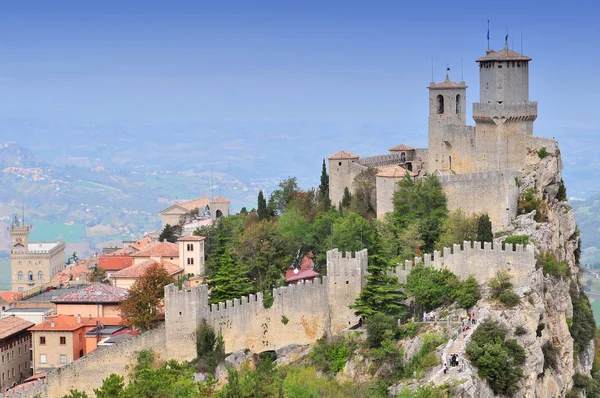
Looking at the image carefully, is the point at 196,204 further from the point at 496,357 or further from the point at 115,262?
the point at 496,357

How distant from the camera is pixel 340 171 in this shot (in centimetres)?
6316

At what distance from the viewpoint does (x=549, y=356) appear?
157 ft

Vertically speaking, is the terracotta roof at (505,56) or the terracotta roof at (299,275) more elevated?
the terracotta roof at (505,56)

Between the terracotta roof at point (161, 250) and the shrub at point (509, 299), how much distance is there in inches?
1016

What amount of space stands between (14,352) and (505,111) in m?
27.0

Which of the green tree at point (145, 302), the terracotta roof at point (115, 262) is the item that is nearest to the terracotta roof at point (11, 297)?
the terracotta roof at point (115, 262)

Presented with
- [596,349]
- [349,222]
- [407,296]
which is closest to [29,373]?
[349,222]

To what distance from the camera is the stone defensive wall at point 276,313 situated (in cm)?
4784

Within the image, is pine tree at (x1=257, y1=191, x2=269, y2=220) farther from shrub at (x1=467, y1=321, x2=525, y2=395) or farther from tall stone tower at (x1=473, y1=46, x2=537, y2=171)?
shrub at (x1=467, y1=321, x2=525, y2=395)

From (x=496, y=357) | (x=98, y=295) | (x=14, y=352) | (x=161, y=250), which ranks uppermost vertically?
(x=161, y=250)

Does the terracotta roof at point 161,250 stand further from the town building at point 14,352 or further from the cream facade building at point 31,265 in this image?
the cream facade building at point 31,265

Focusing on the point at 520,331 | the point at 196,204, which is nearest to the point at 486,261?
the point at 520,331

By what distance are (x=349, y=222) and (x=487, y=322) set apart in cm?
1346

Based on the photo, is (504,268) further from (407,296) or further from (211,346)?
(211,346)
